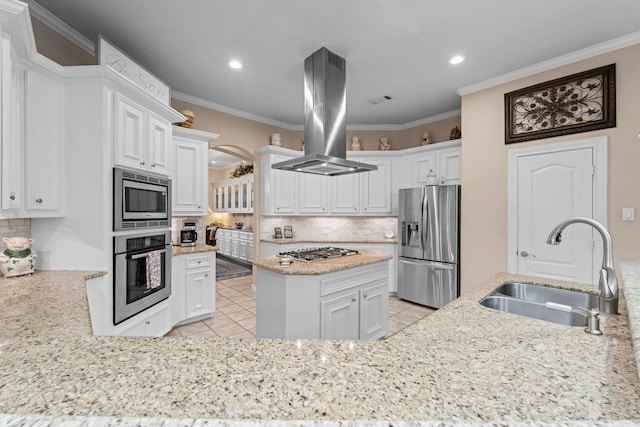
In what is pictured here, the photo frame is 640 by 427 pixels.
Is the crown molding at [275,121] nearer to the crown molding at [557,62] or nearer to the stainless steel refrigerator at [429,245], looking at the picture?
the crown molding at [557,62]

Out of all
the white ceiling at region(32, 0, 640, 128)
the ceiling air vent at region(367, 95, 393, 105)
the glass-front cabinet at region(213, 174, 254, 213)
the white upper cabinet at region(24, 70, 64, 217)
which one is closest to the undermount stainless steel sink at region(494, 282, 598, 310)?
the white ceiling at region(32, 0, 640, 128)

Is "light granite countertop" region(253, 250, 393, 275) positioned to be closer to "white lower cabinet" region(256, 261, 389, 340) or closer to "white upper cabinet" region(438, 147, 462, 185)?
"white lower cabinet" region(256, 261, 389, 340)

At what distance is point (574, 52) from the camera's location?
A: 9.30ft

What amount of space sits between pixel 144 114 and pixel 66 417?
261 centimetres

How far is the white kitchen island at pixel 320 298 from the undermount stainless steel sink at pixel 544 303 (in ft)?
3.80

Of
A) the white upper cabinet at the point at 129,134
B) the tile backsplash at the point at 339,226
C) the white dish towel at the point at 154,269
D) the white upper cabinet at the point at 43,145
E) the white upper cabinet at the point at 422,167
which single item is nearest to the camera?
the white upper cabinet at the point at 43,145

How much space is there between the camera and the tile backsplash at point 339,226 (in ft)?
16.9

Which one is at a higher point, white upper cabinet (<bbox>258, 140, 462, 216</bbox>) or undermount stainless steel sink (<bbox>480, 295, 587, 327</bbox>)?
white upper cabinet (<bbox>258, 140, 462, 216</bbox>)

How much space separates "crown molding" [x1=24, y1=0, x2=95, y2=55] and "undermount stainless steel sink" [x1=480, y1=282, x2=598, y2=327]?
373 cm

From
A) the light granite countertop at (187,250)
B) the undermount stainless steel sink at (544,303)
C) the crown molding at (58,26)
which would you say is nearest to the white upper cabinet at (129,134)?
the crown molding at (58,26)

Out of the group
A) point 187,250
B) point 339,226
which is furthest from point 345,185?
point 187,250

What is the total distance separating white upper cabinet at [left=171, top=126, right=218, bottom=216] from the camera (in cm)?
342

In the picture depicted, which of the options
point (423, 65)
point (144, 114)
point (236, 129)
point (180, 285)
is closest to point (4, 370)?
point (144, 114)

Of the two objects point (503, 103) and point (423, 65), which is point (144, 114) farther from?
point (503, 103)
